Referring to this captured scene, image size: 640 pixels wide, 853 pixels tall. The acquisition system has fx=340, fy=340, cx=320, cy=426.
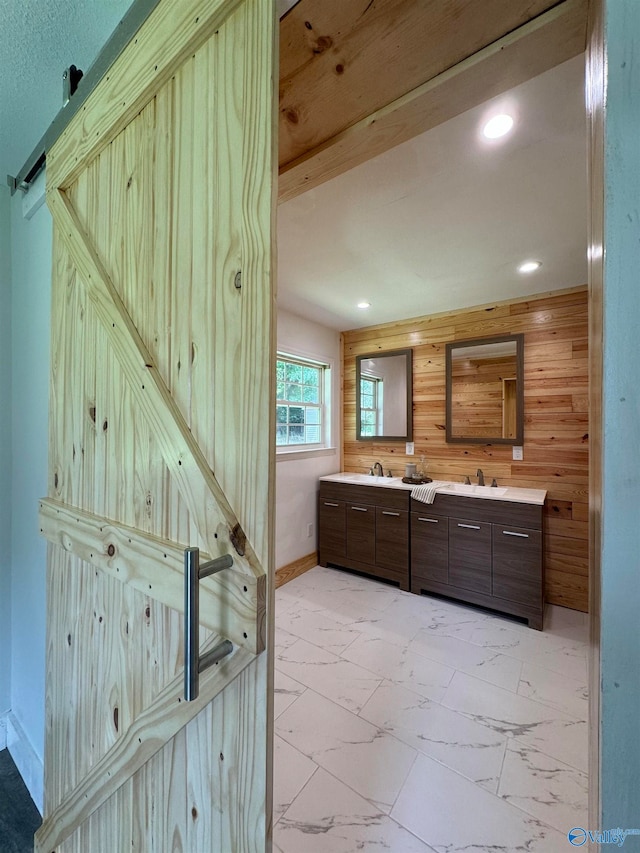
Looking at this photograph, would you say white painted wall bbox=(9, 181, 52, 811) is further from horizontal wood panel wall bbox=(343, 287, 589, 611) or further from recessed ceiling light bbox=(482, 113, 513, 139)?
horizontal wood panel wall bbox=(343, 287, 589, 611)

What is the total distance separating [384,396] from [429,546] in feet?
5.19

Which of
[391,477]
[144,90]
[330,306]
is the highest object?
[330,306]

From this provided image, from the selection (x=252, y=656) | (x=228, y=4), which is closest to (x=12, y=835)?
(x=252, y=656)

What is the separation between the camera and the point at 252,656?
1.96 ft

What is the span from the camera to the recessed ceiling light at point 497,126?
4.08ft

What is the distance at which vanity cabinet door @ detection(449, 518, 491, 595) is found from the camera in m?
2.68

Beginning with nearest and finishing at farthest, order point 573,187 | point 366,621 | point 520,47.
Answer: point 520,47, point 573,187, point 366,621

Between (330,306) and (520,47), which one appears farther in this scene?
(330,306)

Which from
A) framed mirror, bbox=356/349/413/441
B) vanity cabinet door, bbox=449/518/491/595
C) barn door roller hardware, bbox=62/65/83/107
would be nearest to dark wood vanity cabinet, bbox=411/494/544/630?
vanity cabinet door, bbox=449/518/491/595

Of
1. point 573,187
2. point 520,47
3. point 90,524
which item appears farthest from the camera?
point 573,187

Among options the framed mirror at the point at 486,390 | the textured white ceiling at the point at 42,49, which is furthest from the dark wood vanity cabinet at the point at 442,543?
the textured white ceiling at the point at 42,49

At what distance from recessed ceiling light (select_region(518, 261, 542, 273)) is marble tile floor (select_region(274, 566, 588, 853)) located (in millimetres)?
2611

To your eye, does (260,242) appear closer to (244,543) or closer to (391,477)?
(244,543)

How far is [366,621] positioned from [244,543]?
2373mm
